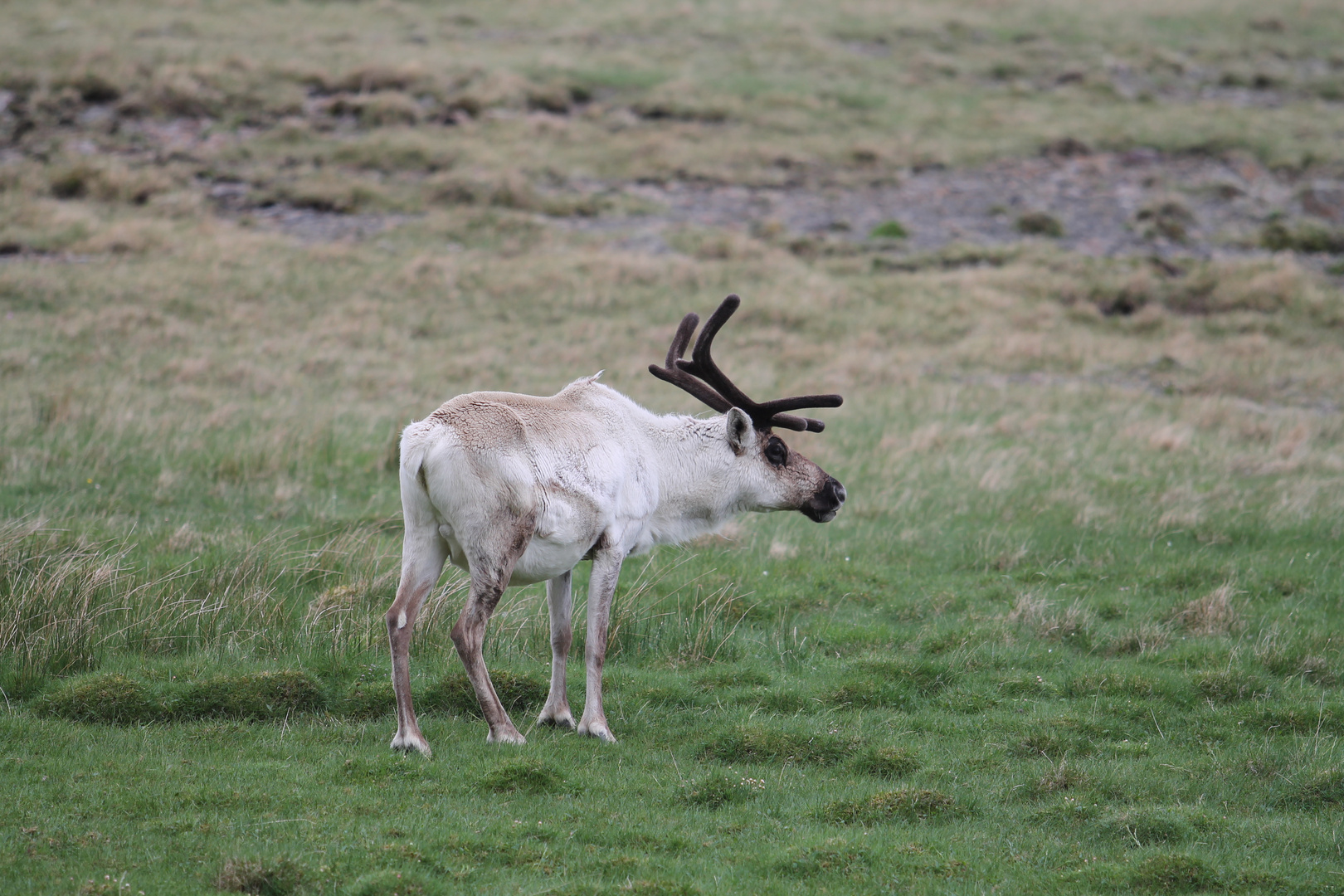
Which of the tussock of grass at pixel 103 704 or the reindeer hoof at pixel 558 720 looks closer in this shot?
the tussock of grass at pixel 103 704

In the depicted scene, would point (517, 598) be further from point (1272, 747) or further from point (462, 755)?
point (1272, 747)

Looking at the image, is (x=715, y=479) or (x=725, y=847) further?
(x=715, y=479)

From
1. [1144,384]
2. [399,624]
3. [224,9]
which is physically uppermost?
[224,9]

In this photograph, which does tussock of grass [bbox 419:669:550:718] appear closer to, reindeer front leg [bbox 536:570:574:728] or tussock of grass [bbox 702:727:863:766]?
reindeer front leg [bbox 536:570:574:728]

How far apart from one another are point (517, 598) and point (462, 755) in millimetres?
3801

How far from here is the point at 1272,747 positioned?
9.11m

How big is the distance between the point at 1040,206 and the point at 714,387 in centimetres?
3422

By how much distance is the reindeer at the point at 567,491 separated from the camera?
842 cm

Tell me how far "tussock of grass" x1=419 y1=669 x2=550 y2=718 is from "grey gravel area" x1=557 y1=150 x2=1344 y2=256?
87.0 ft

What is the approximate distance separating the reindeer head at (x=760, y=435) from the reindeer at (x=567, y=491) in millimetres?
15

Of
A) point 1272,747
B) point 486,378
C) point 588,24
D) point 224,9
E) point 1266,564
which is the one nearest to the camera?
point 1272,747

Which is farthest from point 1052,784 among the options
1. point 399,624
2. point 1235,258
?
point 1235,258

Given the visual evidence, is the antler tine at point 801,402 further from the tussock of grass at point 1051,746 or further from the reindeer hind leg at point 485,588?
the tussock of grass at point 1051,746

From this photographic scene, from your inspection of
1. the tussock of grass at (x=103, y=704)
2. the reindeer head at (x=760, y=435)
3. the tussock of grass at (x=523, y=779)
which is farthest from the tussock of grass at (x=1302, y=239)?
the tussock of grass at (x=103, y=704)
